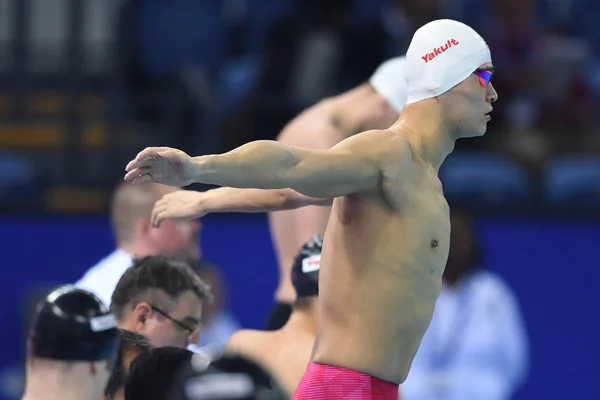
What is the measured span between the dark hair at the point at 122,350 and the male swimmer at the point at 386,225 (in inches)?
23.3

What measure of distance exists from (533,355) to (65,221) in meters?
3.42

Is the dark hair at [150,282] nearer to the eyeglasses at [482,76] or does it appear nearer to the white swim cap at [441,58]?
the white swim cap at [441,58]

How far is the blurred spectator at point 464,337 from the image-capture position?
8430 mm

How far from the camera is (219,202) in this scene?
Answer: 4.26 m

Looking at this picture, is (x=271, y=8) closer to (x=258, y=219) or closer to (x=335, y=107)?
(x=258, y=219)

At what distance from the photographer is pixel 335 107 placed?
6.11m

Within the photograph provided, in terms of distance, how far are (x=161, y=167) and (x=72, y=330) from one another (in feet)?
1.70

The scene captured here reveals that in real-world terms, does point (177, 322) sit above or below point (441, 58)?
below

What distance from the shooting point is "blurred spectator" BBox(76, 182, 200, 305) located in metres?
5.52

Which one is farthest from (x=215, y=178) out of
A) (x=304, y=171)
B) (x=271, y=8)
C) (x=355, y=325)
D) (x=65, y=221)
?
(x=271, y=8)

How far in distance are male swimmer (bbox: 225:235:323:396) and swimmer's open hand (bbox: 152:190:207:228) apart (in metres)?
0.75

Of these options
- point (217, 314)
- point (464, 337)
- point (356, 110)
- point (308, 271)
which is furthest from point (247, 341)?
point (217, 314)

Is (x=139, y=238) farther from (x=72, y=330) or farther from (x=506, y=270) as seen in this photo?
(x=506, y=270)

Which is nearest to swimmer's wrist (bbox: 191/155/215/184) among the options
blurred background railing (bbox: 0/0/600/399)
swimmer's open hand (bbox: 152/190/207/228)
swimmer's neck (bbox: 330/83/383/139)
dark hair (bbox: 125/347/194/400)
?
dark hair (bbox: 125/347/194/400)
